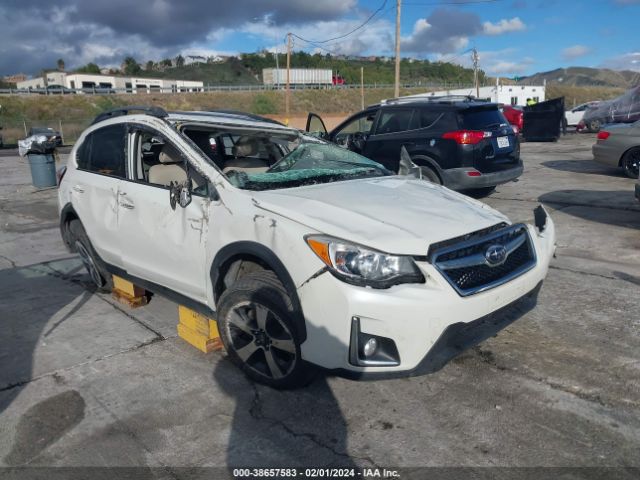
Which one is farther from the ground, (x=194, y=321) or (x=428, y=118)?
(x=428, y=118)

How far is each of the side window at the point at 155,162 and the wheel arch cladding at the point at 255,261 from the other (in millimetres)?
1028

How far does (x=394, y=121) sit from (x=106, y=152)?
5.49 m

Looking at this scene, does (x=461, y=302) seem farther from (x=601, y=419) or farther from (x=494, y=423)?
(x=601, y=419)

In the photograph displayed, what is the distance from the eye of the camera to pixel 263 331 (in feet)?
10.7

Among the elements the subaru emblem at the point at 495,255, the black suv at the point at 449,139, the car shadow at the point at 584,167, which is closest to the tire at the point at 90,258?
the subaru emblem at the point at 495,255

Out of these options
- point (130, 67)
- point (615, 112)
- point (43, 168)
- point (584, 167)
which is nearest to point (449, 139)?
point (584, 167)

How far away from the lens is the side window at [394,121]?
29.1 feet

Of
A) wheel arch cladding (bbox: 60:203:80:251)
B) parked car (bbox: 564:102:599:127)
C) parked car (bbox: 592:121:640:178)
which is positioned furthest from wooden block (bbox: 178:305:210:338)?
parked car (bbox: 564:102:599:127)

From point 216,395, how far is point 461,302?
1.61 m

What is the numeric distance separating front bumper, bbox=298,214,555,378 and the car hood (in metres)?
0.23

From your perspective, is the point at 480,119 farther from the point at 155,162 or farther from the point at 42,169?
the point at 42,169

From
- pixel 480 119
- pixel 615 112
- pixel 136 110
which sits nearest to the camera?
pixel 136 110

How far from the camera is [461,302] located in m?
2.81

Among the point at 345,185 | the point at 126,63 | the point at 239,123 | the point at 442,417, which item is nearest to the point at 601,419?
the point at 442,417
